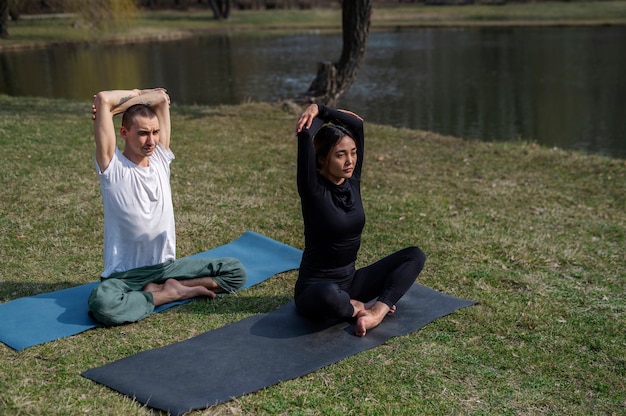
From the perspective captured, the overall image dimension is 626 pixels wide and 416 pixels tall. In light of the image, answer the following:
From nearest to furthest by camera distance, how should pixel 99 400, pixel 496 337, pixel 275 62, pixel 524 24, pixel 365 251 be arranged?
pixel 99 400 < pixel 496 337 < pixel 365 251 < pixel 275 62 < pixel 524 24

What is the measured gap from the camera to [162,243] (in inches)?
199

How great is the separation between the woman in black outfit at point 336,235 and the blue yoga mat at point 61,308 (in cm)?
91

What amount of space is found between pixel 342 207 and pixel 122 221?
4.94ft

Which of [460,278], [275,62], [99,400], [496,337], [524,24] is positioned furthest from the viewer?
[524,24]

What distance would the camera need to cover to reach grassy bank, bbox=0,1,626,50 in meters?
34.7

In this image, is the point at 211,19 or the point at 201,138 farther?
the point at 211,19

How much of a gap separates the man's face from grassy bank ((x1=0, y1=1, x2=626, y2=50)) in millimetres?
28944

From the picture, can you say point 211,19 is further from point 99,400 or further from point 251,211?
point 99,400

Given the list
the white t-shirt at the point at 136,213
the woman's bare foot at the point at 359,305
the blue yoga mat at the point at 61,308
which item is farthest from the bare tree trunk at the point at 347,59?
the woman's bare foot at the point at 359,305

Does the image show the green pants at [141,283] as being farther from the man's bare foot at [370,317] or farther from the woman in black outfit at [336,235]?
the man's bare foot at [370,317]

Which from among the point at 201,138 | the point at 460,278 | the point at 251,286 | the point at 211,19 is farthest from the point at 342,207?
the point at 211,19

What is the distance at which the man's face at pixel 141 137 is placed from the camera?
188 inches

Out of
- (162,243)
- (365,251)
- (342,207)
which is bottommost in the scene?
(365,251)

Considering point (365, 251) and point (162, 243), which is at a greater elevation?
point (162, 243)
